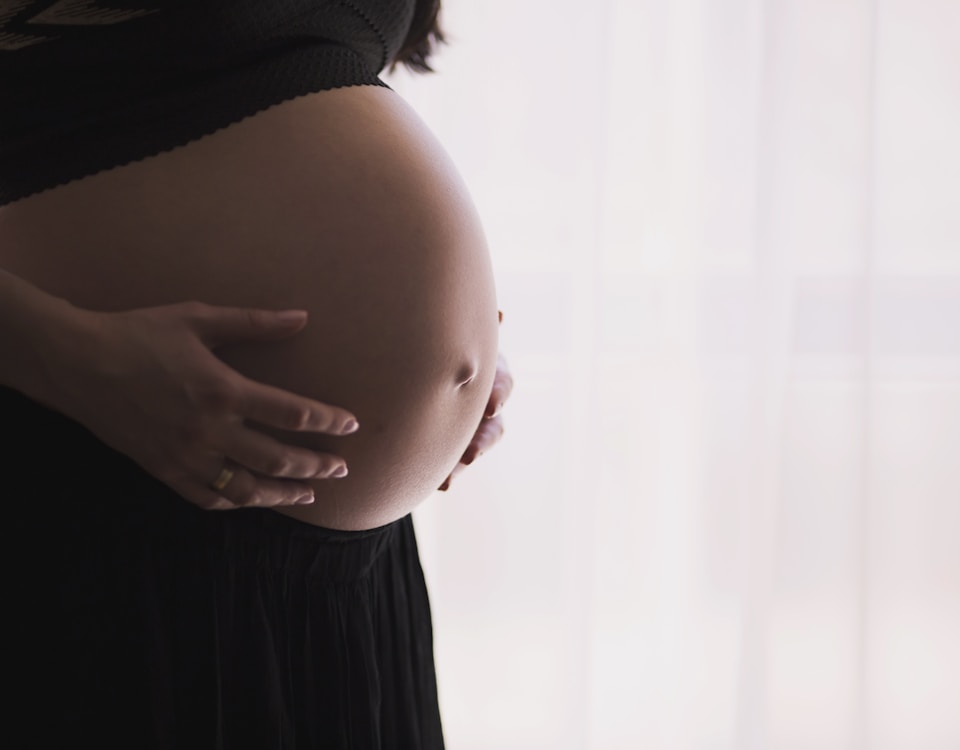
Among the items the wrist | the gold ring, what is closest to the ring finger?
the gold ring

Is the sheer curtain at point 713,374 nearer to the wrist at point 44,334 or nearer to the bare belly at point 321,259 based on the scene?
the bare belly at point 321,259

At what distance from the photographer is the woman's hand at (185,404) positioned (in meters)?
0.48

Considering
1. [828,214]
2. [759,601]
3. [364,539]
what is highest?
[828,214]

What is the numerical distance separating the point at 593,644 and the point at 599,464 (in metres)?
0.33

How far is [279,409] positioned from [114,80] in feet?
0.93

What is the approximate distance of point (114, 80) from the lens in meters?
0.58

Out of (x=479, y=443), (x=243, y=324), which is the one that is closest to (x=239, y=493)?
(x=243, y=324)

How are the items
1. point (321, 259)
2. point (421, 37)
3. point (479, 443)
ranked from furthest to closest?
point (421, 37)
point (479, 443)
point (321, 259)

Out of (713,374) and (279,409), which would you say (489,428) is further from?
(713,374)

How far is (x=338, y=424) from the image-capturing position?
0.52m

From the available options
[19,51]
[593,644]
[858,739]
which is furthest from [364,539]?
[858,739]

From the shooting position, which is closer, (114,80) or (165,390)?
(165,390)

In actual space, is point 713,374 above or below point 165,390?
above

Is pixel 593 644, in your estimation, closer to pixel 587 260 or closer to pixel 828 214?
pixel 587 260
